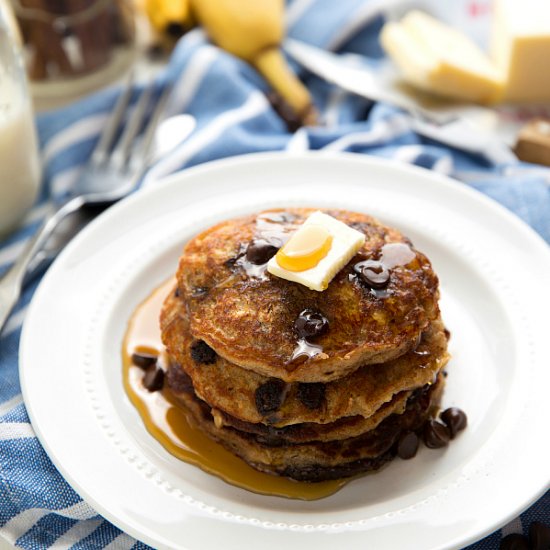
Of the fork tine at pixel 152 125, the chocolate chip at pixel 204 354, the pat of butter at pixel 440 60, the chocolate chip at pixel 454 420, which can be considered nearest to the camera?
the chocolate chip at pixel 204 354

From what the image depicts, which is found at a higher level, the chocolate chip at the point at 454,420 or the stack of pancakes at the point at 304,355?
the stack of pancakes at the point at 304,355

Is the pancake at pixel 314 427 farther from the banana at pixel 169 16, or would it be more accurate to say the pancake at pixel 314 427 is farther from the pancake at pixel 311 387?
the banana at pixel 169 16

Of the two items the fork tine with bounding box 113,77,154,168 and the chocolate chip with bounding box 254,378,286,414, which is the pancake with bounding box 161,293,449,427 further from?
the fork tine with bounding box 113,77,154,168

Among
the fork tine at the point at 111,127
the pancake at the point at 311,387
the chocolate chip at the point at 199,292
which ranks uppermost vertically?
the chocolate chip at the point at 199,292

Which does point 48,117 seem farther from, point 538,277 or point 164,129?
point 538,277

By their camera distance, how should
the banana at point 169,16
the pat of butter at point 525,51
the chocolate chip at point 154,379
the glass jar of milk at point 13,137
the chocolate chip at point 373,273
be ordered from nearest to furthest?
the chocolate chip at point 373,273 < the chocolate chip at point 154,379 < the glass jar of milk at point 13,137 < the pat of butter at point 525,51 < the banana at point 169,16

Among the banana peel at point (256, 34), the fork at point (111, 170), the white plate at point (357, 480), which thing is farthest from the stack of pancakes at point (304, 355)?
the banana peel at point (256, 34)

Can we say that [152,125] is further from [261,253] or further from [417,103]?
[261,253]
